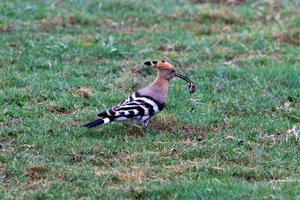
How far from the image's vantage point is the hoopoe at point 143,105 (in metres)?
6.98

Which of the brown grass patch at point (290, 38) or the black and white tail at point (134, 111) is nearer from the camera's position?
the black and white tail at point (134, 111)

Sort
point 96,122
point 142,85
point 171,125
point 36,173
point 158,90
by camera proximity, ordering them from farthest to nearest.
A: point 142,85 → point 158,90 → point 171,125 → point 96,122 → point 36,173

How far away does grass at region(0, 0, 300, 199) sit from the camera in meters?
6.09

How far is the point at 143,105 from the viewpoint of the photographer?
7.23 meters

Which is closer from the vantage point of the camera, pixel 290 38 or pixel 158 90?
pixel 158 90

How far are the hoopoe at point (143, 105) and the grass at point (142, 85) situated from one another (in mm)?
154

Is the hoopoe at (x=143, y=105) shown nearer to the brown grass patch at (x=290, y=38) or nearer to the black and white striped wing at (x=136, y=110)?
the black and white striped wing at (x=136, y=110)

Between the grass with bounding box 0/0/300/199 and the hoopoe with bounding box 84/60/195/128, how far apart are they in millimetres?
154

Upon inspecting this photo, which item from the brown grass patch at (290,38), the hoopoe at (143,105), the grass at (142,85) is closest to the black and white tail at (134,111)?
the hoopoe at (143,105)

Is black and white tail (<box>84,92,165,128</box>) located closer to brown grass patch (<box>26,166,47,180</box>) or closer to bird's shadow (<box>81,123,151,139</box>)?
bird's shadow (<box>81,123,151,139</box>)

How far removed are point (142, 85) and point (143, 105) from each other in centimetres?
161

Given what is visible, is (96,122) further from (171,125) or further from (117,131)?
(171,125)

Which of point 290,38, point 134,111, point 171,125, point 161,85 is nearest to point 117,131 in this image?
point 134,111

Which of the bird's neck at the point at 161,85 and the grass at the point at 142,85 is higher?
the bird's neck at the point at 161,85
